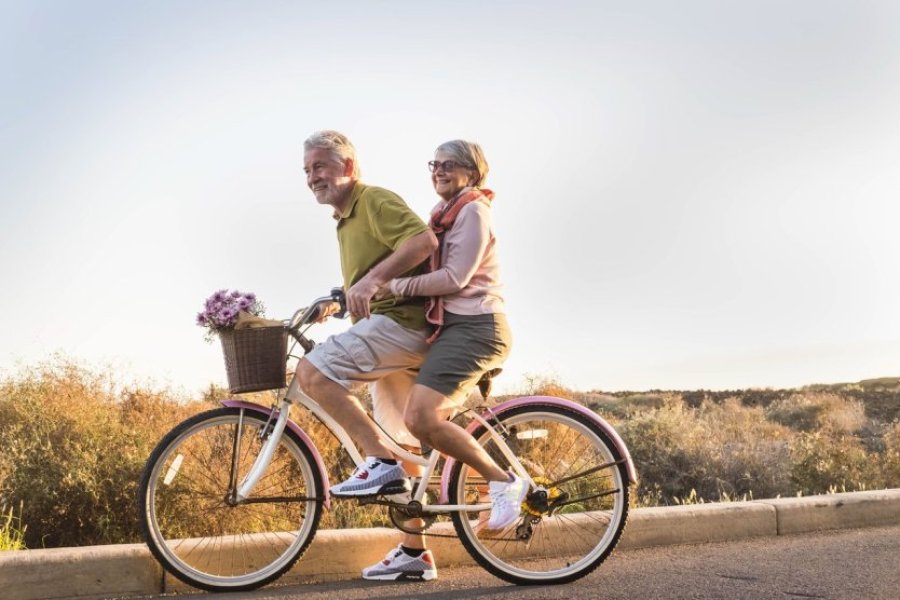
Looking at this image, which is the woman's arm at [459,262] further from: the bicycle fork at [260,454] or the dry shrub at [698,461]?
the dry shrub at [698,461]

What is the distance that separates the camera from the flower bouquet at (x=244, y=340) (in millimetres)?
5168

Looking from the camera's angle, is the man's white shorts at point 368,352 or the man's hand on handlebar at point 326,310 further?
the man's hand on handlebar at point 326,310

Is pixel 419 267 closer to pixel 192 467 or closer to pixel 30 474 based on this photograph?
pixel 192 467

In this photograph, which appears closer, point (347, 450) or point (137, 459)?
point (347, 450)

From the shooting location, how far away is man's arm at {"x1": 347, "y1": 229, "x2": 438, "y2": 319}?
16.4ft

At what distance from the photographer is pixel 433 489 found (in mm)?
5590

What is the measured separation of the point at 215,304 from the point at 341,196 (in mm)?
858

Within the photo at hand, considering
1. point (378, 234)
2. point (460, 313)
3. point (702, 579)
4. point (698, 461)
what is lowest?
point (702, 579)

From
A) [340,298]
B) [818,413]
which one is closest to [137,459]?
[340,298]

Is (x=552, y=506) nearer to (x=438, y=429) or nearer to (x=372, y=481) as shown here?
(x=438, y=429)

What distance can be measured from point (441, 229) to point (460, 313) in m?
0.45

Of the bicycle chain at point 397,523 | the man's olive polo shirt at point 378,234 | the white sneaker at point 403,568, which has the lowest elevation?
the white sneaker at point 403,568

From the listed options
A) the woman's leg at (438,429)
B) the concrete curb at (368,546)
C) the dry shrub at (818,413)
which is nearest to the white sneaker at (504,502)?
the woman's leg at (438,429)

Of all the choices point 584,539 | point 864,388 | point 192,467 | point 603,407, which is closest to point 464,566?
point 584,539
